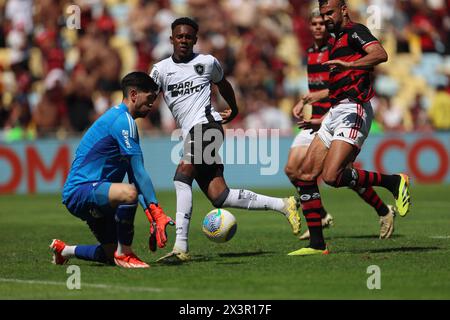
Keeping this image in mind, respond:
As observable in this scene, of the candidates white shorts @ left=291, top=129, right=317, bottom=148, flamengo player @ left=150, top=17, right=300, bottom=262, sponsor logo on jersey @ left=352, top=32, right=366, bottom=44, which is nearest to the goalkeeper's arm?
flamengo player @ left=150, top=17, right=300, bottom=262

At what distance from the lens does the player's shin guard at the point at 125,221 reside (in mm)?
9703

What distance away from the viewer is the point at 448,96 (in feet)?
83.8

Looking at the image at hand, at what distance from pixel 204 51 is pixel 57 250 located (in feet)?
46.9

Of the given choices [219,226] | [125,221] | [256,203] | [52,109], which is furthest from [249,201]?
[52,109]

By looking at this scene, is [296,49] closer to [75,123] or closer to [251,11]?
[251,11]

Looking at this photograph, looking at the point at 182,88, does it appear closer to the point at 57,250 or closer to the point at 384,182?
the point at 57,250

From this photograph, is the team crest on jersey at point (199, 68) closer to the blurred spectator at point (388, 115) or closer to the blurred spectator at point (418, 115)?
the blurred spectator at point (418, 115)

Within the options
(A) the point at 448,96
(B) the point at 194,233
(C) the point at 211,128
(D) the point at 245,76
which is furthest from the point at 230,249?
(A) the point at 448,96

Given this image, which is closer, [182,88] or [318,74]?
[182,88]

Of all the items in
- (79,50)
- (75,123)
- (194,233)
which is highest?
(79,50)

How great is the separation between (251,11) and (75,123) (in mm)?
5943

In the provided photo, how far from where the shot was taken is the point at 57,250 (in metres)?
10.3

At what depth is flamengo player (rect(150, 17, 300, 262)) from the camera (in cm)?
1093

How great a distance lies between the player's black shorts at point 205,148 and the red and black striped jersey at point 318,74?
263 cm
